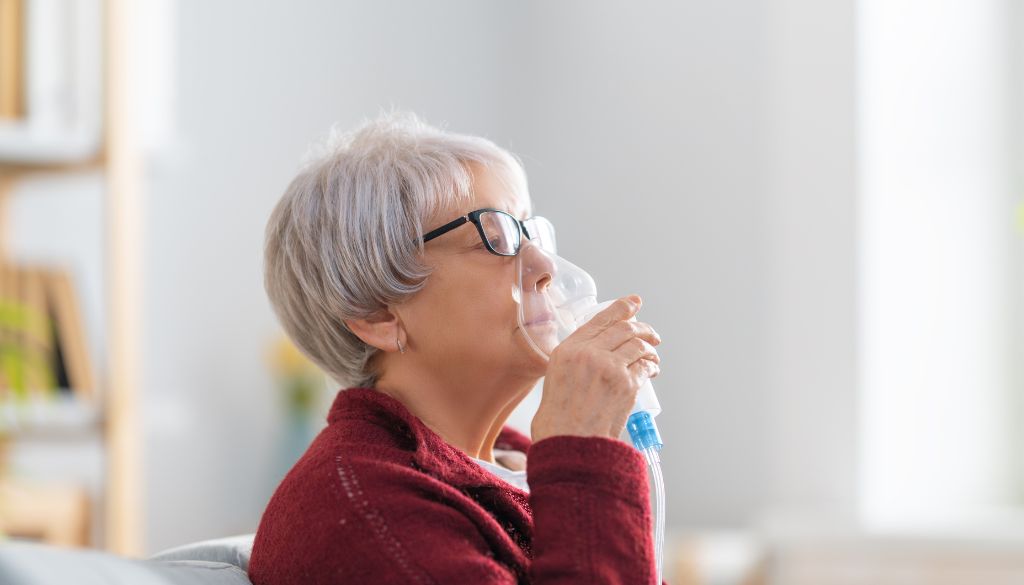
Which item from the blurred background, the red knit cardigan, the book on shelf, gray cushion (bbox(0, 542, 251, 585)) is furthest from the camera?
the blurred background

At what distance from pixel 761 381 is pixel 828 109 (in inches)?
30.0

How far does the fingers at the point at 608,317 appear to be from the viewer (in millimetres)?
1092

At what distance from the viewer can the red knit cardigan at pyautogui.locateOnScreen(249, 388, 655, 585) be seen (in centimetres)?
95

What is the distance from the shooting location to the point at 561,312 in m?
1.20

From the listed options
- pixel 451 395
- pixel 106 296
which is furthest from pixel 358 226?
pixel 106 296

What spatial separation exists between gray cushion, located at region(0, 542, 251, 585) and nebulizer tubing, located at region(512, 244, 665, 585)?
0.39 metres

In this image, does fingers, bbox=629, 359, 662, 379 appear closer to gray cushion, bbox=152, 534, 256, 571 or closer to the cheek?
the cheek

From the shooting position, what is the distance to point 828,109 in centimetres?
310

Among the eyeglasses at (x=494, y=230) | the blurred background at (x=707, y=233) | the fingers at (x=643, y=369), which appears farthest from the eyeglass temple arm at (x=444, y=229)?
the blurred background at (x=707, y=233)

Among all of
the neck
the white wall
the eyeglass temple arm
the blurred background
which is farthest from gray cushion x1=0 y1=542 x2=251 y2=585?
the white wall

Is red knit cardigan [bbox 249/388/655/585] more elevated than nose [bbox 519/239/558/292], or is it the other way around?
nose [bbox 519/239/558/292]

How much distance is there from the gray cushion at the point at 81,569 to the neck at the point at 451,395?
0.27 m

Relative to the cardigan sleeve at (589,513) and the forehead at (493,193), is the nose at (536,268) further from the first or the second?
the cardigan sleeve at (589,513)

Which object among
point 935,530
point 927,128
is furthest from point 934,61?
point 935,530
